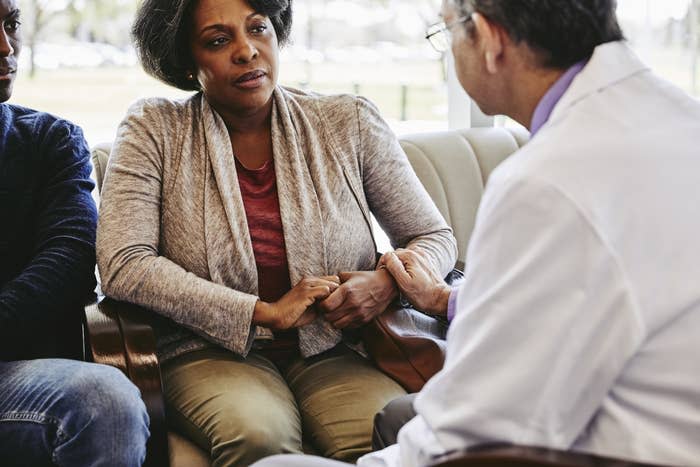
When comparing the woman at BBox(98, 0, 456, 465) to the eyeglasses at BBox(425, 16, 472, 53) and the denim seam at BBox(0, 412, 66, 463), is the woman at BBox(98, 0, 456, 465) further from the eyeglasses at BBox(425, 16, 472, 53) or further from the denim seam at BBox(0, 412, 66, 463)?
the eyeglasses at BBox(425, 16, 472, 53)

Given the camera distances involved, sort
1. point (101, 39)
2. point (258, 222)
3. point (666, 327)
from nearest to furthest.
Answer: point (666, 327) < point (258, 222) < point (101, 39)

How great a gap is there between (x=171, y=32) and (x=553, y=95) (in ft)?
4.09

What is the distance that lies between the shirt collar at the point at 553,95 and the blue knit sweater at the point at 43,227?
1.29m

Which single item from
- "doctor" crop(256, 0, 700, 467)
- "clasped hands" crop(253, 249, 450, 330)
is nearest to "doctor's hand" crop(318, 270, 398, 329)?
"clasped hands" crop(253, 249, 450, 330)

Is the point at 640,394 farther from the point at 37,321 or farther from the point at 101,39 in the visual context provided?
the point at 101,39

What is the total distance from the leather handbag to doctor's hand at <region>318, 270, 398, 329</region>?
1.2 inches

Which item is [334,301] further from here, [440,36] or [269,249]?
[440,36]

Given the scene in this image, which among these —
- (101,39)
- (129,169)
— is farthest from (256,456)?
(101,39)

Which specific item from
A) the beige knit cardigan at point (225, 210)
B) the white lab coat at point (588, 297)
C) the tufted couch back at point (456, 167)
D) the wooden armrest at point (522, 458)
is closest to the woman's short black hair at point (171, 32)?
the beige knit cardigan at point (225, 210)

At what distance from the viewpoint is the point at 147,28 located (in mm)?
2311

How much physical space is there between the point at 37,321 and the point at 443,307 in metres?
0.96

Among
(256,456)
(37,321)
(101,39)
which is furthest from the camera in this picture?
(101,39)

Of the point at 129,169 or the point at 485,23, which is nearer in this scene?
the point at 485,23

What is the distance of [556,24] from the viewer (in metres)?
1.25
